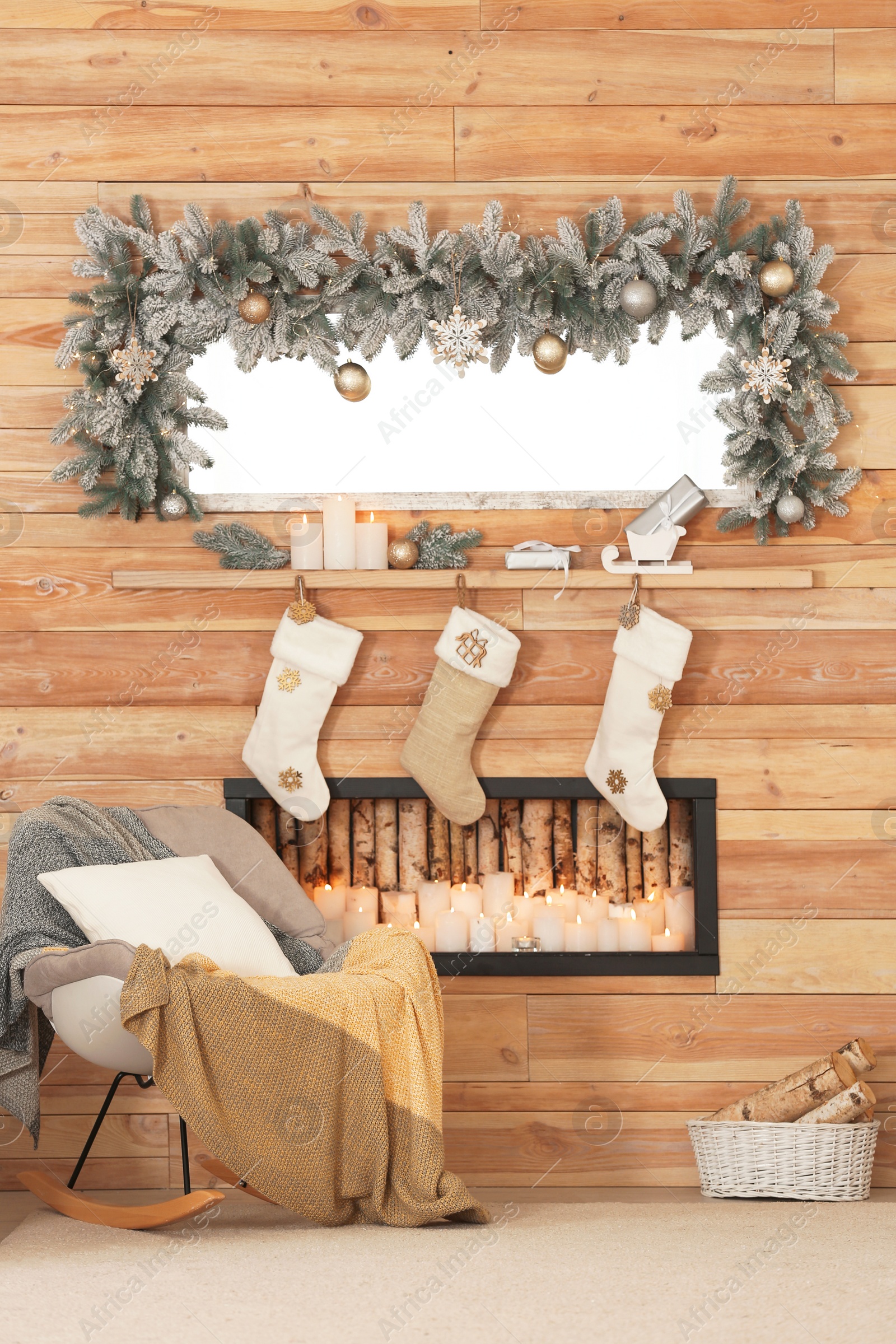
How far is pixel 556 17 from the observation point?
112 inches

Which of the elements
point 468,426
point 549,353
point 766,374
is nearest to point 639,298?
point 549,353

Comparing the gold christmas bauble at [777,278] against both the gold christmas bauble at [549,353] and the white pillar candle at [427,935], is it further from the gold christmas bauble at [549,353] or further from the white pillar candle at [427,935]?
the white pillar candle at [427,935]

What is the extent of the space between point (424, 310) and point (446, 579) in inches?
25.8

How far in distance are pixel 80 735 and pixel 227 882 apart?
0.60 meters

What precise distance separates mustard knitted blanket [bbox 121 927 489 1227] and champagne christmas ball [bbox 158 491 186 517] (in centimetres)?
119

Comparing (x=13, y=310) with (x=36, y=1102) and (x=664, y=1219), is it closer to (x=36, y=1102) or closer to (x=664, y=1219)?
(x=36, y=1102)

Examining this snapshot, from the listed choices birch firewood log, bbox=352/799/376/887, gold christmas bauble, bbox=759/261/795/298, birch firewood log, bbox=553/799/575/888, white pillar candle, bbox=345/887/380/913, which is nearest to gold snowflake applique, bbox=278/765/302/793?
birch firewood log, bbox=352/799/376/887

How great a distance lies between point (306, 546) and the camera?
278 cm

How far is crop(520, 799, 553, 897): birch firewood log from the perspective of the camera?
9.58 feet

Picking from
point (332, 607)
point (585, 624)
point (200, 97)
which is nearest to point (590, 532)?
point (585, 624)

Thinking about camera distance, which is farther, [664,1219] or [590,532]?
[590,532]

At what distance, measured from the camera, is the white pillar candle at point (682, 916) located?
2.87 meters

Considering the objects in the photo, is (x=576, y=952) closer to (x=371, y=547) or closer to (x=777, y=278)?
(x=371, y=547)

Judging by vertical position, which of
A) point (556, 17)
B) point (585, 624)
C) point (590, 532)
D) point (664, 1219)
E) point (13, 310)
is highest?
point (556, 17)
